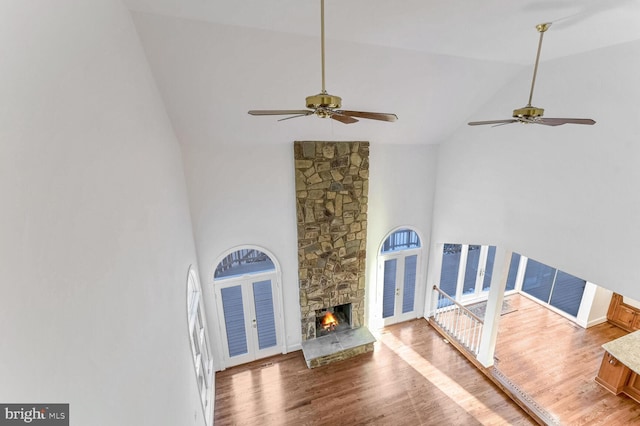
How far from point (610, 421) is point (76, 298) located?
7.54 meters

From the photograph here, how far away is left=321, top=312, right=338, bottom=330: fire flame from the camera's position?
6.38 m

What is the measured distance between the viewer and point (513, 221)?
4789 mm

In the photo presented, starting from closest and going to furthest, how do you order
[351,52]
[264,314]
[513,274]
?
[351,52], [264,314], [513,274]

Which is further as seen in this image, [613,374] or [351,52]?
[613,374]

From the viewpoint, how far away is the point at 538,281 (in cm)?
815

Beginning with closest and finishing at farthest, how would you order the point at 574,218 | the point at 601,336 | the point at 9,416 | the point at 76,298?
the point at 9,416 < the point at 76,298 < the point at 574,218 < the point at 601,336

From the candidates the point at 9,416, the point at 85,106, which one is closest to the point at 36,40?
the point at 85,106

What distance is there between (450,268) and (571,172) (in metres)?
4.12

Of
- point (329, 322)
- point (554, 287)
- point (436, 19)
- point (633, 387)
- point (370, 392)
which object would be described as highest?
point (436, 19)

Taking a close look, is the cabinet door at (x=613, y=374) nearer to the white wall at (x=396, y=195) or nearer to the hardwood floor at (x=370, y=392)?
the hardwood floor at (x=370, y=392)

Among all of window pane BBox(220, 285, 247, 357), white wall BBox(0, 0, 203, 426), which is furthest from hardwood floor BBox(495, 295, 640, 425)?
white wall BBox(0, 0, 203, 426)

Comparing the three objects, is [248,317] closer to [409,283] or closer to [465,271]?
[409,283]

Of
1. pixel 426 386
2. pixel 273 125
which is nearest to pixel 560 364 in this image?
pixel 426 386

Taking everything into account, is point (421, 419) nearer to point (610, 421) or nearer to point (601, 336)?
point (610, 421)
